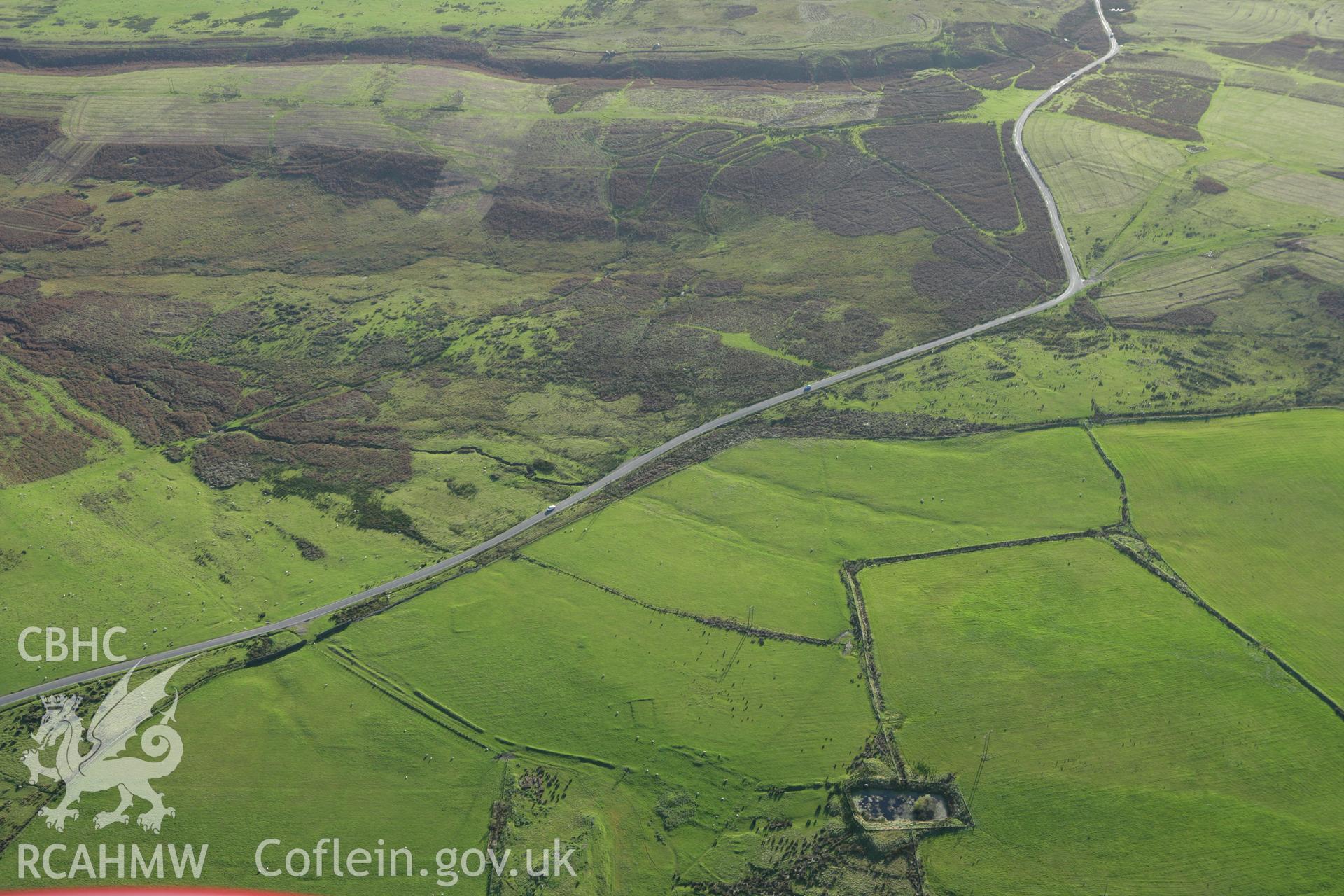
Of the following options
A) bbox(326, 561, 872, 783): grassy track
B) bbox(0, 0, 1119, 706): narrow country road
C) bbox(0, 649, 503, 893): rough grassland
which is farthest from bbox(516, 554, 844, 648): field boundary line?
bbox(0, 649, 503, 893): rough grassland

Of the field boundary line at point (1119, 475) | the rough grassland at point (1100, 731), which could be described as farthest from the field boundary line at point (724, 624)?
the field boundary line at point (1119, 475)

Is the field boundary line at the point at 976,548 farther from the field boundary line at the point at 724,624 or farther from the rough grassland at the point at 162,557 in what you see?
the rough grassland at the point at 162,557

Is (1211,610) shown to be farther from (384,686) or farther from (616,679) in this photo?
(384,686)

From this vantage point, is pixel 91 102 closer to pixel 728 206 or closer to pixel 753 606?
pixel 728 206

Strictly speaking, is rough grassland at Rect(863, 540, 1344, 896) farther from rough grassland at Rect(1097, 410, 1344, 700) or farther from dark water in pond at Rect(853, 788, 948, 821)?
rough grassland at Rect(1097, 410, 1344, 700)

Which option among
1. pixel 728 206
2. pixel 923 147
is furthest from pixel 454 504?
pixel 923 147
